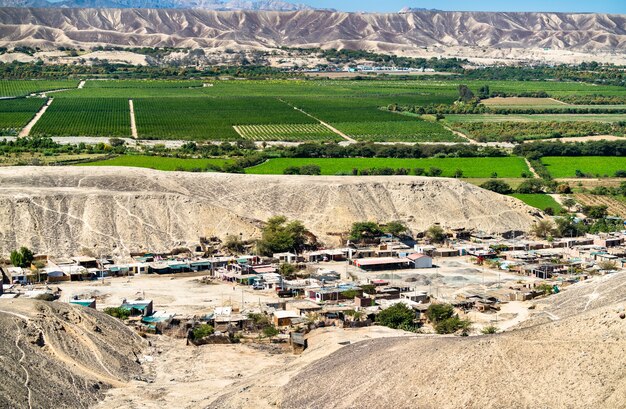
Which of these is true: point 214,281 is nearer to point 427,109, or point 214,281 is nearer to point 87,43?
point 427,109

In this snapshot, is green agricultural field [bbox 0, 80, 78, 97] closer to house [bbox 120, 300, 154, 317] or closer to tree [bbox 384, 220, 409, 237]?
tree [bbox 384, 220, 409, 237]

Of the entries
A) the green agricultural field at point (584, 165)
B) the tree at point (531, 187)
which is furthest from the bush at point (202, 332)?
the green agricultural field at point (584, 165)

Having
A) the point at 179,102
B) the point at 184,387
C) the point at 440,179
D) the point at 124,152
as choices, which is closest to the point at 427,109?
the point at 179,102

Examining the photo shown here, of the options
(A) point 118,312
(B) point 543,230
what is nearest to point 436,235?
(B) point 543,230

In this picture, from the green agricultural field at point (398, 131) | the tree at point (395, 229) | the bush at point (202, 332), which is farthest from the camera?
the green agricultural field at point (398, 131)

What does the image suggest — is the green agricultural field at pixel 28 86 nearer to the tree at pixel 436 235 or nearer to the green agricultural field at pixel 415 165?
the green agricultural field at pixel 415 165

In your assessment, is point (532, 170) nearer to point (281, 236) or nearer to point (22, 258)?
point (281, 236)
